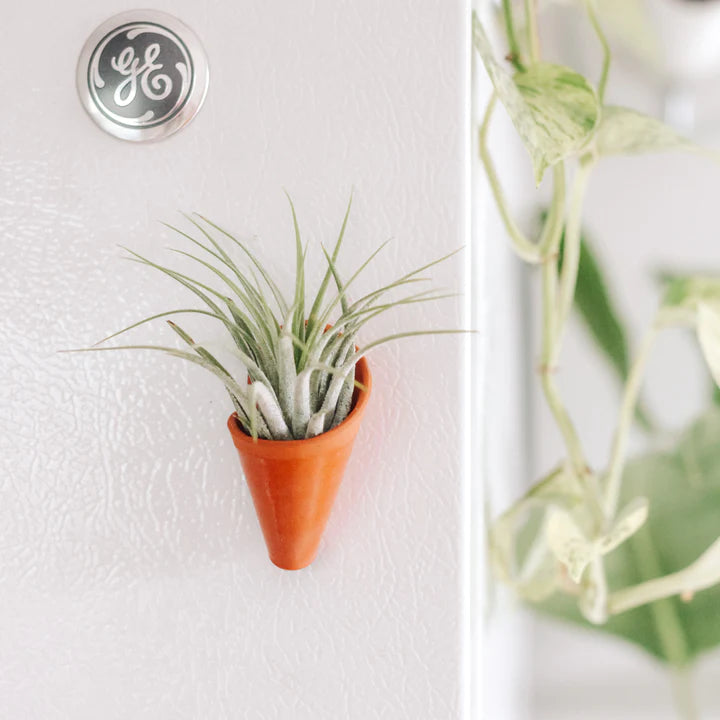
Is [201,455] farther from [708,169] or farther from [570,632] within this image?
[708,169]

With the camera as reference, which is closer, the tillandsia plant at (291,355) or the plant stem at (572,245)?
the tillandsia plant at (291,355)

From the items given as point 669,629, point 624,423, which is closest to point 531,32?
point 624,423

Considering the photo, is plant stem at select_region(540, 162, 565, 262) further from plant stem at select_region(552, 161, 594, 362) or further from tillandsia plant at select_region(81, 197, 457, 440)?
tillandsia plant at select_region(81, 197, 457, 440)

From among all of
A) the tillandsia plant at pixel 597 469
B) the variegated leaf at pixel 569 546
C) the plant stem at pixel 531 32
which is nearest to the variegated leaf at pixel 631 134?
the tillandsia plant at pixel 597 469

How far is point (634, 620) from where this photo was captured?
121 centimetres

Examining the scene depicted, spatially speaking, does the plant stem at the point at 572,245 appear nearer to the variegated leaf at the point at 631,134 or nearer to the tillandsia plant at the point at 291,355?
the variegated leaf at the point at 631,134

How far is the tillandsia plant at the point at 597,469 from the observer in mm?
820

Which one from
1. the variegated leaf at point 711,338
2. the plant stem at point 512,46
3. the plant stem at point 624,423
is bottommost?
the plant stem at point 624,423

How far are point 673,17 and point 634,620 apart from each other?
0.96 metres

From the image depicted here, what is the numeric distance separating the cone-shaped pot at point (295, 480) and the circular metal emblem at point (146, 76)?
0.35 metres

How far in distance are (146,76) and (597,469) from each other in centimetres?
90

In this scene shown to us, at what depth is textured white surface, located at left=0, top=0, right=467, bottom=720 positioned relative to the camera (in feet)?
2.57

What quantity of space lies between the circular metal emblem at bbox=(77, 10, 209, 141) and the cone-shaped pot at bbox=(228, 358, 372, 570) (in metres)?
0.35

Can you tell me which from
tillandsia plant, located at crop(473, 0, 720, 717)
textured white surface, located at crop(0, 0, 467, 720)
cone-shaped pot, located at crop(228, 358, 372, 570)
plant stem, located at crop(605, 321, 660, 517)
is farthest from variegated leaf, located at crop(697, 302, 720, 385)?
cone-shaped pot, located at crop(228, 358, 372, 570)
